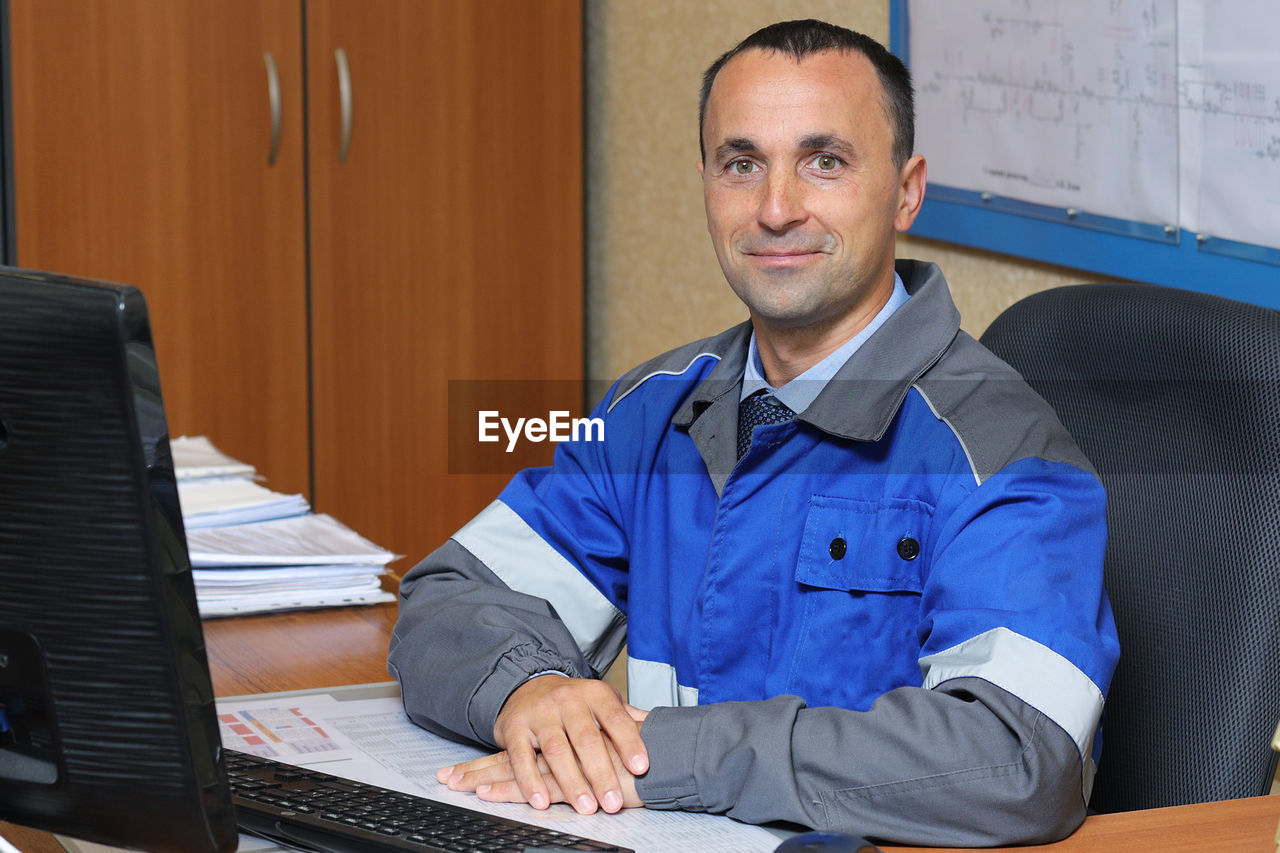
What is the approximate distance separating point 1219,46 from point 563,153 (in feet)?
5.69

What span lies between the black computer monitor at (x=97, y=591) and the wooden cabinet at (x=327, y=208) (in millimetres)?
2238

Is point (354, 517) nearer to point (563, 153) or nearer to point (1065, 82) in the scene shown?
point (563, 153)

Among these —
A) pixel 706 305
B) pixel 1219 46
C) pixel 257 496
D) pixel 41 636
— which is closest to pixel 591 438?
pixel 257 496

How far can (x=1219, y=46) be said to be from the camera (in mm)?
1696

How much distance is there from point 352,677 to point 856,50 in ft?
2.41

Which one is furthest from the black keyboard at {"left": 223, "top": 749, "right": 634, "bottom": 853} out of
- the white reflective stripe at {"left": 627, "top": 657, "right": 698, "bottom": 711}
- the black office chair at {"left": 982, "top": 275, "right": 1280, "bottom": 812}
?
the black office chair at {"left": 982, "top": 275, "right": 1280, "bottom": 812}

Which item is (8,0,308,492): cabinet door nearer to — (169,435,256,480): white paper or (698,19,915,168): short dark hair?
(169,435,256,480): white paper

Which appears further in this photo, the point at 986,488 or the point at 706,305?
the point at 706,305

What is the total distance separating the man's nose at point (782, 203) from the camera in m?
1.31

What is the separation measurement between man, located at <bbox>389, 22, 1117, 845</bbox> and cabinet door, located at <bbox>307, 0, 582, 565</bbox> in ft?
5.52

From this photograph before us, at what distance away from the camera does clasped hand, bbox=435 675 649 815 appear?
101 centimetres

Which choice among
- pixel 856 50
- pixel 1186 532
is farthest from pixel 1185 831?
pixel 856 50

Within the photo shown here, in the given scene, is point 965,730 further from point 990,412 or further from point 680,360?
point 680,360

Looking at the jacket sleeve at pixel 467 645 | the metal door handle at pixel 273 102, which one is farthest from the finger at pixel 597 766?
the metal door handle at pixel 273 102
